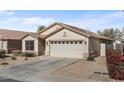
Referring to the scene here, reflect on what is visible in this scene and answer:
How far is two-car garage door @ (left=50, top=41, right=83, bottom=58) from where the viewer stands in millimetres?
22603

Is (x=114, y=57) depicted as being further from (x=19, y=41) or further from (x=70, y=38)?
(x=19, y=41)

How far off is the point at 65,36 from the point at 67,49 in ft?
5.06

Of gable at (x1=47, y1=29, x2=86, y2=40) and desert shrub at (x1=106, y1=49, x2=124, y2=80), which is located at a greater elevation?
gable at (x1=47, y1=29, x2=86, y2=40)

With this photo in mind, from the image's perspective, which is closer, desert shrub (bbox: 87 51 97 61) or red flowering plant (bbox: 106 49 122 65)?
red flowering plant (bbox: 106 49 122 65)

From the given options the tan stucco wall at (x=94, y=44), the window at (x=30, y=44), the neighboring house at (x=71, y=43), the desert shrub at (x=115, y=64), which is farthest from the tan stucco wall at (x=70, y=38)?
the desert shrub at (x=115, y=64)

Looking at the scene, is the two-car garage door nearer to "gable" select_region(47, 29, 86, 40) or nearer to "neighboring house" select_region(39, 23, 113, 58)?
"neighboring house" select_region(39, 23, 113, 58)

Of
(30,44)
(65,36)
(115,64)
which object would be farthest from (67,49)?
(115,64)

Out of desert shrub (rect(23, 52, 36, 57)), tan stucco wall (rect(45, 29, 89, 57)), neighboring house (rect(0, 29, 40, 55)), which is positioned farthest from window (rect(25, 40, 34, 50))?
tan stucco wall (rect(45, 29, 89, 57))

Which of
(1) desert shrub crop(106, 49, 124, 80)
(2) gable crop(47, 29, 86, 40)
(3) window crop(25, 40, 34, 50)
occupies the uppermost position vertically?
(2) gable crop(47, 29, 86, 40)

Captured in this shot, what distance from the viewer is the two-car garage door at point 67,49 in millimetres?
22603

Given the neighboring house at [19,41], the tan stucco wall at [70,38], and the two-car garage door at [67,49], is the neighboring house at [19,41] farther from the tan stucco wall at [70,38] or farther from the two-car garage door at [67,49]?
the two-car garage door at [67,49]

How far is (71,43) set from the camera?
2323 centimetres

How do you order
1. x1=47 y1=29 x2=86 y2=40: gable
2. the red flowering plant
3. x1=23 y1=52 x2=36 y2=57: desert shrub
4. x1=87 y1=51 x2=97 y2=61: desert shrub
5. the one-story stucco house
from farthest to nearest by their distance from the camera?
x1=23 y1=52 x2=36 y2=57: desert shrub, x1=47 y1=29 x2=86 y2=40: gable, the one-story stucco house, x1=87 y1=51 x2=97 y2=61: desert shrub, the red flowering plant
